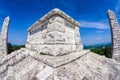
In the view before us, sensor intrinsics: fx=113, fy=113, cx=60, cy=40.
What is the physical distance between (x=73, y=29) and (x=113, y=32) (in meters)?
3.74

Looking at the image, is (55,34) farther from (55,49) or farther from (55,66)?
(55,66)

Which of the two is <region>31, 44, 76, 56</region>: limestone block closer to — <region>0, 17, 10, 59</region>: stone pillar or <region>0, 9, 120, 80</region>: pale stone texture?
<region>0, 9, 120, 80</region>: pale stone texture

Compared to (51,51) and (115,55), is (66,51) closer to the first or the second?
(51,51)

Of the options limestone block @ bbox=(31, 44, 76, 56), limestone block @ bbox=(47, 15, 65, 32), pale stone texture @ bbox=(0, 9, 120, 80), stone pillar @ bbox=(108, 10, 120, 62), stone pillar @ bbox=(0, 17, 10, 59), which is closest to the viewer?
pale stone texture @ bbox=(0, 9, 120, 80)

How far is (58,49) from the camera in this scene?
3477 mm

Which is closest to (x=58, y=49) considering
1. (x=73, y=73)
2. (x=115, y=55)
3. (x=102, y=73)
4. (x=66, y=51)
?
(x=66, y=51)

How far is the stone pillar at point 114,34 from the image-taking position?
7.08 meters

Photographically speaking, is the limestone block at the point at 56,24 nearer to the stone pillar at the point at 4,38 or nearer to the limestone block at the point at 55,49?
the limestone block at the point at 55,49

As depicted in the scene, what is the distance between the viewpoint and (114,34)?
23.9 feet

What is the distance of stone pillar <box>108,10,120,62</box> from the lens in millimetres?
7082

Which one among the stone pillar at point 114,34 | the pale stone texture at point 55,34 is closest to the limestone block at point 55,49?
the pale stone texture at point 55,34

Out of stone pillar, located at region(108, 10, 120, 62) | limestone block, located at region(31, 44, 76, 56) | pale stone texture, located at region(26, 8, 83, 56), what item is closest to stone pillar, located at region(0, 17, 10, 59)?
pale stone texture, located at region(26, 8, 83, 56)

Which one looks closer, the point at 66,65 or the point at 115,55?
the point at 66,65

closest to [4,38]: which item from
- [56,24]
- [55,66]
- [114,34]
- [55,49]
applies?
[56,24]
